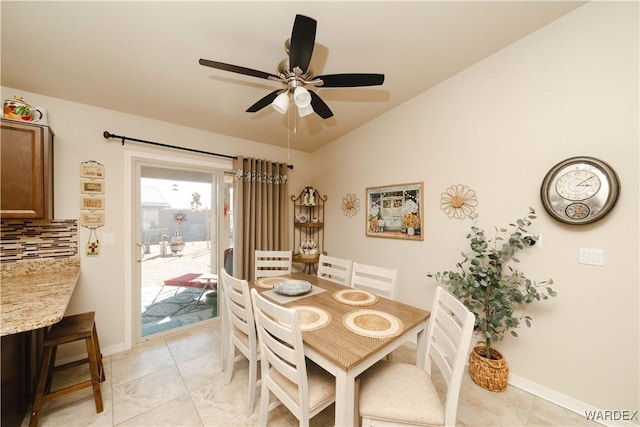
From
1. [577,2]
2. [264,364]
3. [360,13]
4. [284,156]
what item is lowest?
[264,364]

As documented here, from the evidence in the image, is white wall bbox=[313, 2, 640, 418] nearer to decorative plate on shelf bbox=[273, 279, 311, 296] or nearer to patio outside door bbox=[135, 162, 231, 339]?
decorative plate on shelf bbox=[273, 279, 311, 296]

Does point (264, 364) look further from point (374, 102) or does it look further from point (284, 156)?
point (284, 156)

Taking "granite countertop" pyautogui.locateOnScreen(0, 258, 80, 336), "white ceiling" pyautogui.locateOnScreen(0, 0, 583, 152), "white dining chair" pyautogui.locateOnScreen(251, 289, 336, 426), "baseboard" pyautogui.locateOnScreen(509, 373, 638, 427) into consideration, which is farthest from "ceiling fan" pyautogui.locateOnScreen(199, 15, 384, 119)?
"baseboard" pyautogui.locateOnScreen(509, 373, 638, 427)

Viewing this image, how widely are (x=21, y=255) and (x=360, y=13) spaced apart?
329 cm

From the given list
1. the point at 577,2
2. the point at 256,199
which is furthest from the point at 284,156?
the point at 577,2

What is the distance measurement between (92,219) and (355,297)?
8.54 ft

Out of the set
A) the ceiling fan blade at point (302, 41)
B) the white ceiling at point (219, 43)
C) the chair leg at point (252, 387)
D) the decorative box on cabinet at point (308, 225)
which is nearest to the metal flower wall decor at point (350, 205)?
the decorative box on cabinet at point (308, 225)

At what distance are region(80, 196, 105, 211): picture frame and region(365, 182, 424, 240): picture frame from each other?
2.89 m

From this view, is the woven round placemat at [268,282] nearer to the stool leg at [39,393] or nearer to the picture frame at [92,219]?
the stool leg at [39,393]

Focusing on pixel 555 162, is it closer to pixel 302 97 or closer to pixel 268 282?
pixel 302 97

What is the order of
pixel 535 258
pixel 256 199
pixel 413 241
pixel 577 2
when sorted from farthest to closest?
pixel 256 199, pixel 413 241, pixel 535 258, pixel 577 2

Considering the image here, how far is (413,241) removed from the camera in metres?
2.60

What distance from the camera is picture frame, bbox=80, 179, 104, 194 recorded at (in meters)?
2.25

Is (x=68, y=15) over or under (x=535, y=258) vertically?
over
